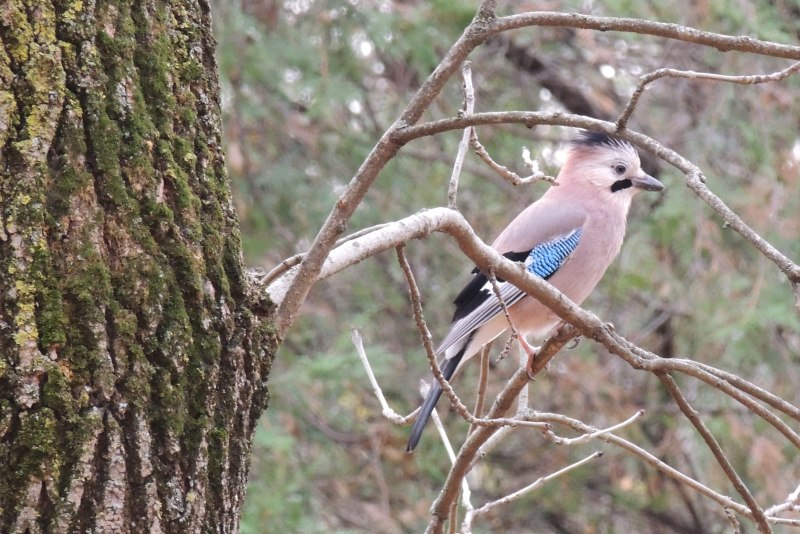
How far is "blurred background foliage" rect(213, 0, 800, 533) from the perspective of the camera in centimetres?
544

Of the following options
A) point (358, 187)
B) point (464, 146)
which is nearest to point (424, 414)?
point (464, 146)

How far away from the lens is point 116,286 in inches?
60.7

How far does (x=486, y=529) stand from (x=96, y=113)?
5.40 meters

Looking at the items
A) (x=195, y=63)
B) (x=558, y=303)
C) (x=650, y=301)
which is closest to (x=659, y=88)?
(x=650, y=301)

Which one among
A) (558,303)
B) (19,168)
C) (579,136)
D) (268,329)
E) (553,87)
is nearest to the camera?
(19,168)

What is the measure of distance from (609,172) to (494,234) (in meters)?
1.69

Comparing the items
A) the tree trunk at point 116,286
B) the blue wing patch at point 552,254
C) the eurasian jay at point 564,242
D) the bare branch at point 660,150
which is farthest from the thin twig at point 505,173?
the blue wing patch at point 552,254

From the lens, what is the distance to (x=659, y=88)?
719cm

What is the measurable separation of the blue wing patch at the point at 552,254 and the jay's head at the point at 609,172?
255 mm

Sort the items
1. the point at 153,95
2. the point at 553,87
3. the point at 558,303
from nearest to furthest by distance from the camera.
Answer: the point at 153,95 → the point at 558,303 → the point at 553,87

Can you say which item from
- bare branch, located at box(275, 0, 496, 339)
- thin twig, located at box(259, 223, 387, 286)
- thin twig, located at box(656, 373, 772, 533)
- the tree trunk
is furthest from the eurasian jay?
the tree trunk

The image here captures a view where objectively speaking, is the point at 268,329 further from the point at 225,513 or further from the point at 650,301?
the point at 650,301

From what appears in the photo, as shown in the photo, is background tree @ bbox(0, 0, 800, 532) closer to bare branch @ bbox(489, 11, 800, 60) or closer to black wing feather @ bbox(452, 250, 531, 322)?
bare branch @ bbox(489, 11, 800, 60)

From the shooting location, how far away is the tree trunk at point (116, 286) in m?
1.45
